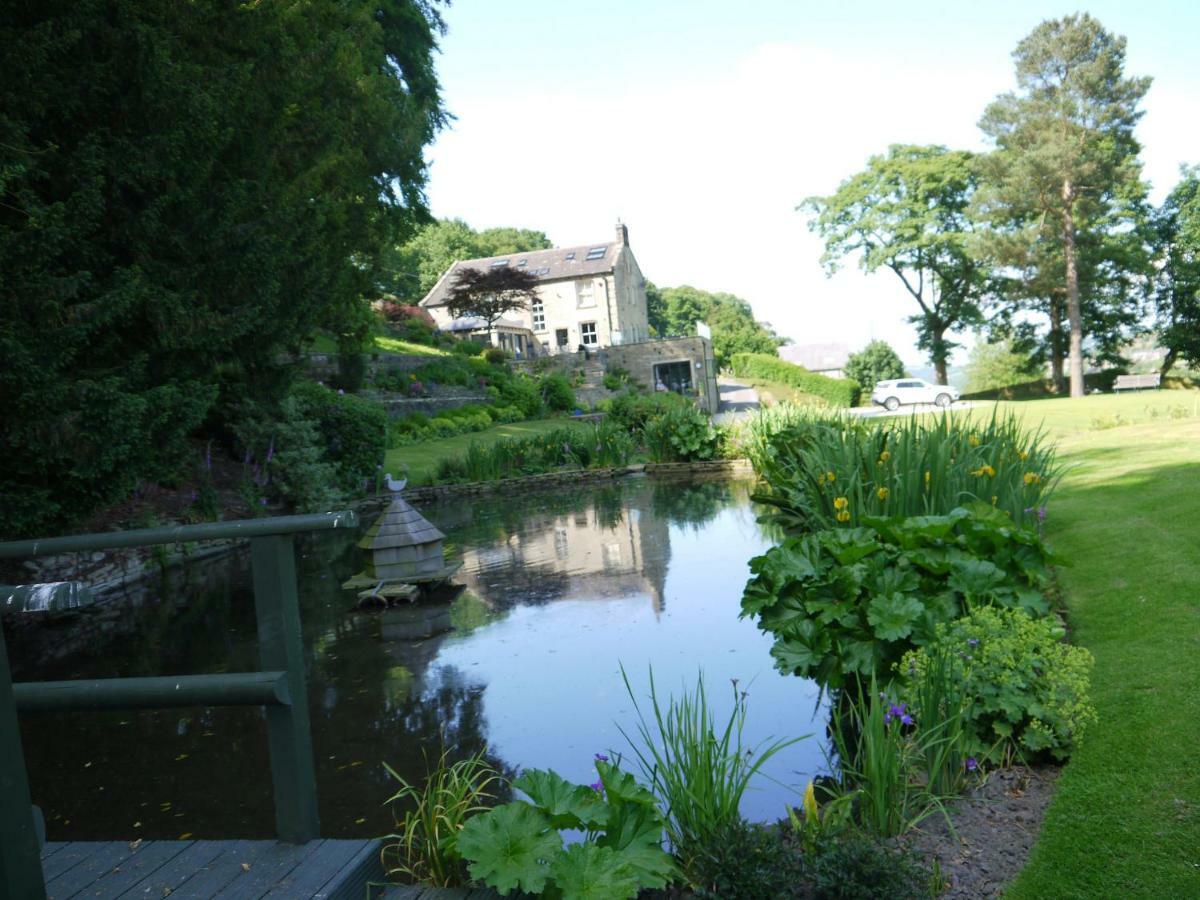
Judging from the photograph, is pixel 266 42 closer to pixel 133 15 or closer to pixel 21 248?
pixel 133 15

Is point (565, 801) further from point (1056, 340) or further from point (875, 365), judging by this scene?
point (1056, 340)

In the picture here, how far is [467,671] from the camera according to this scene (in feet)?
18.0

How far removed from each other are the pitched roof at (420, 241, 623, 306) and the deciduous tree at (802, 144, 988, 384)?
1199 cm

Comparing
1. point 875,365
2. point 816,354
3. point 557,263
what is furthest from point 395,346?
point 816,354

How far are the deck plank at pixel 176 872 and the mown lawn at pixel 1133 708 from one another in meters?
2.29

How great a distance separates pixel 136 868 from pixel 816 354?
85.9m

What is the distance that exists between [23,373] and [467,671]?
13.4 ft

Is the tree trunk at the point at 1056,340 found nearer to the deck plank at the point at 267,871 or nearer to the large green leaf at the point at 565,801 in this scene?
the large green leaf at the point at 565,801

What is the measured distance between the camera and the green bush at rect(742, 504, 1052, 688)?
3.93 meters

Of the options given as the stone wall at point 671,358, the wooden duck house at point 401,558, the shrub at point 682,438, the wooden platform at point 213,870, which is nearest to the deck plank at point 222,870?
the wooden platform at point 213,870

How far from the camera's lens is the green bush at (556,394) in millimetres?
31672

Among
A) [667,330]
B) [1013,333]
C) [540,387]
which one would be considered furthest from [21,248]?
[667,330]

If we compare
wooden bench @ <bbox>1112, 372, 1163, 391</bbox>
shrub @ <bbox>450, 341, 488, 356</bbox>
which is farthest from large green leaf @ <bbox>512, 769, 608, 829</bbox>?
wooden bench @ <bbox>1112, 372, 1163, 391</bbox>

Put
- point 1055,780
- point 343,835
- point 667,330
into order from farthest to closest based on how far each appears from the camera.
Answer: point 667,330
point 343,835
point 1055,780
